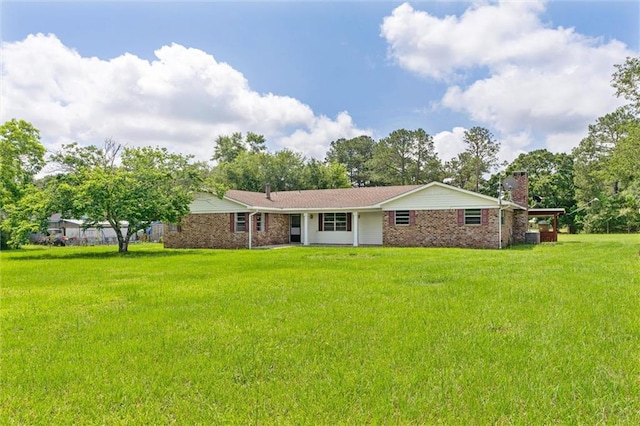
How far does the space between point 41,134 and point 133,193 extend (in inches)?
628

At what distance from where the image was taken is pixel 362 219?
23.6m

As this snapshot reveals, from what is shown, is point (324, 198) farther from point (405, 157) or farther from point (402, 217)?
point (405, 157)

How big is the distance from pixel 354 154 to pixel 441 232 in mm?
40934

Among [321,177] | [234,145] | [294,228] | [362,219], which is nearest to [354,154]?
[321,177]

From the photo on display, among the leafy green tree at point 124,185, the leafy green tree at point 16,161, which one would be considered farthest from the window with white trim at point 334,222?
the leafy green tree at point 16,161

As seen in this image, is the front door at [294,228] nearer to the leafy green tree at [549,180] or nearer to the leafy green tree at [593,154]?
the leafy green tree at [549,180]

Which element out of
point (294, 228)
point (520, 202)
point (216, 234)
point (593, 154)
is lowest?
point (216, 234)

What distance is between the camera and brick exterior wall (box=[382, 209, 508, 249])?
19.4 m

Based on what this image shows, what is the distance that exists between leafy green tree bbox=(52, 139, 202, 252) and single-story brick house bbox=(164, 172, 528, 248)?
3.09m

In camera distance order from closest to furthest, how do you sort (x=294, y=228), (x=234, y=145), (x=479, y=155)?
(x=294, y=228) → (x=479, y=155) → (x=234, y=145)

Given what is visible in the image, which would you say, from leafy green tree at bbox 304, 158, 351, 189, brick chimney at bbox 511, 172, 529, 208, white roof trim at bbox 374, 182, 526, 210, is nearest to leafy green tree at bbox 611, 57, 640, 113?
brick chimney at bbox 511, 172, 529, 208

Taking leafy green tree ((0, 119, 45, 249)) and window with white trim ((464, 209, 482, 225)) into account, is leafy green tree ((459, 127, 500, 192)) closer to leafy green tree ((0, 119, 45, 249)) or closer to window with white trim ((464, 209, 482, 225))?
window with white trim ((464, 209, 482, 225))

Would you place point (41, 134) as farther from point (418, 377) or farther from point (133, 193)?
point (418, 377)

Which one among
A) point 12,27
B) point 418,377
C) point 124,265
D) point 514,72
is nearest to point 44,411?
point 418,377
